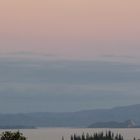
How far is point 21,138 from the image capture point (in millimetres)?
89062

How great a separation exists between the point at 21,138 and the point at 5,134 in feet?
7.03

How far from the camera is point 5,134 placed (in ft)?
291
